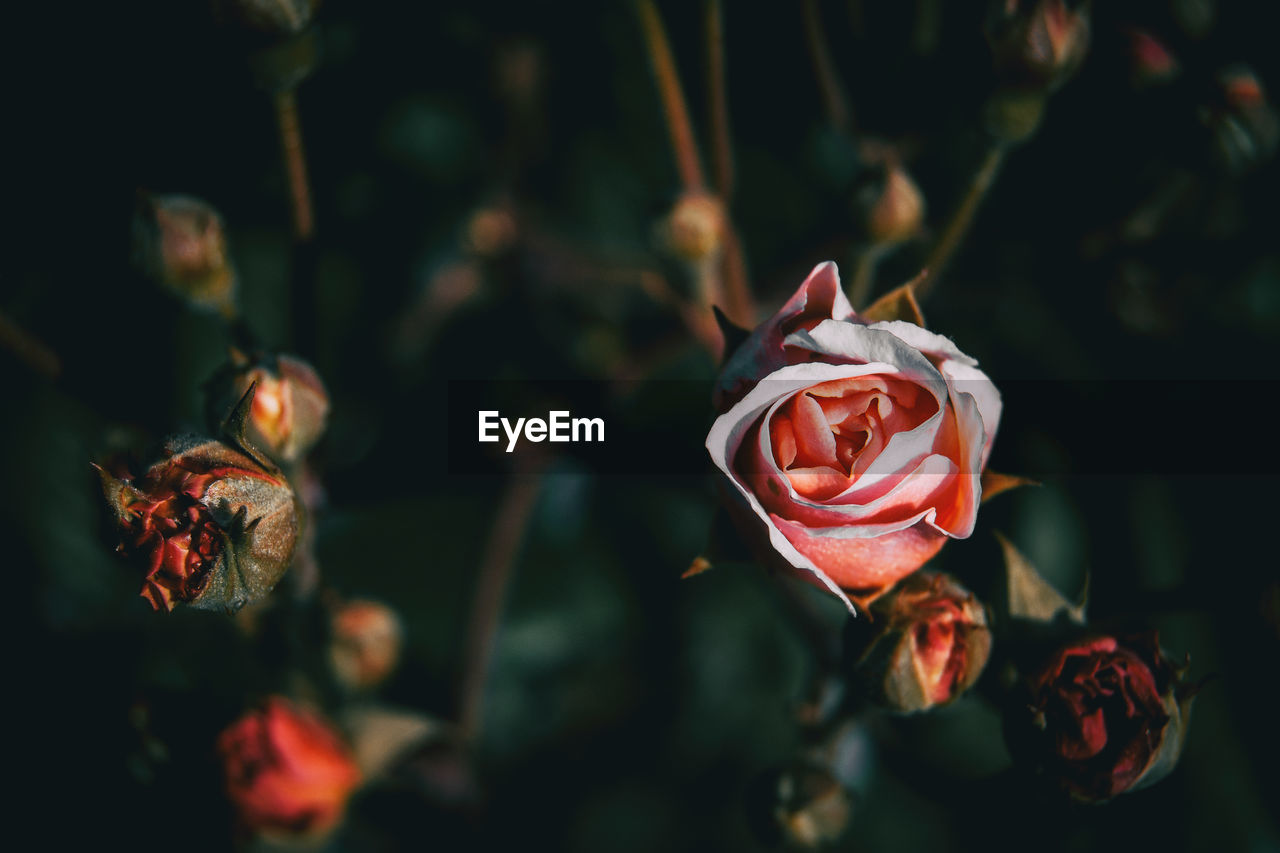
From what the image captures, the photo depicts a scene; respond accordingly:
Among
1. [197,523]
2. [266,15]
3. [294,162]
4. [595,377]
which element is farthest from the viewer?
[595,377]

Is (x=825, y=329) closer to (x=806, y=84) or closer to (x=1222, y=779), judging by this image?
(x=806, y=84)

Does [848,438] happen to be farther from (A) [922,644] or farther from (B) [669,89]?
(B) [669,89]

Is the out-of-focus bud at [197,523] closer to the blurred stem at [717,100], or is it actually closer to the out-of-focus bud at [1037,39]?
the blurred stem at [717,100]

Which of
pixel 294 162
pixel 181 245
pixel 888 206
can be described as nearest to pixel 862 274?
pixel 888 206

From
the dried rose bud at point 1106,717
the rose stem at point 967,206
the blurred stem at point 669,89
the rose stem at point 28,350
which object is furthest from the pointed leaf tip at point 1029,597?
the rose stem at point 28,350

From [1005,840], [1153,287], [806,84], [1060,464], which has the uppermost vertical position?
[806,84]

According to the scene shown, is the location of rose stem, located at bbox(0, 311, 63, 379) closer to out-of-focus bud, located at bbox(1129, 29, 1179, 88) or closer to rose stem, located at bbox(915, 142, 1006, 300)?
rose stem, located at bbox(915, 142, 1006, 300)

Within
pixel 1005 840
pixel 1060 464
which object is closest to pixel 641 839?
pixel 1005 840
